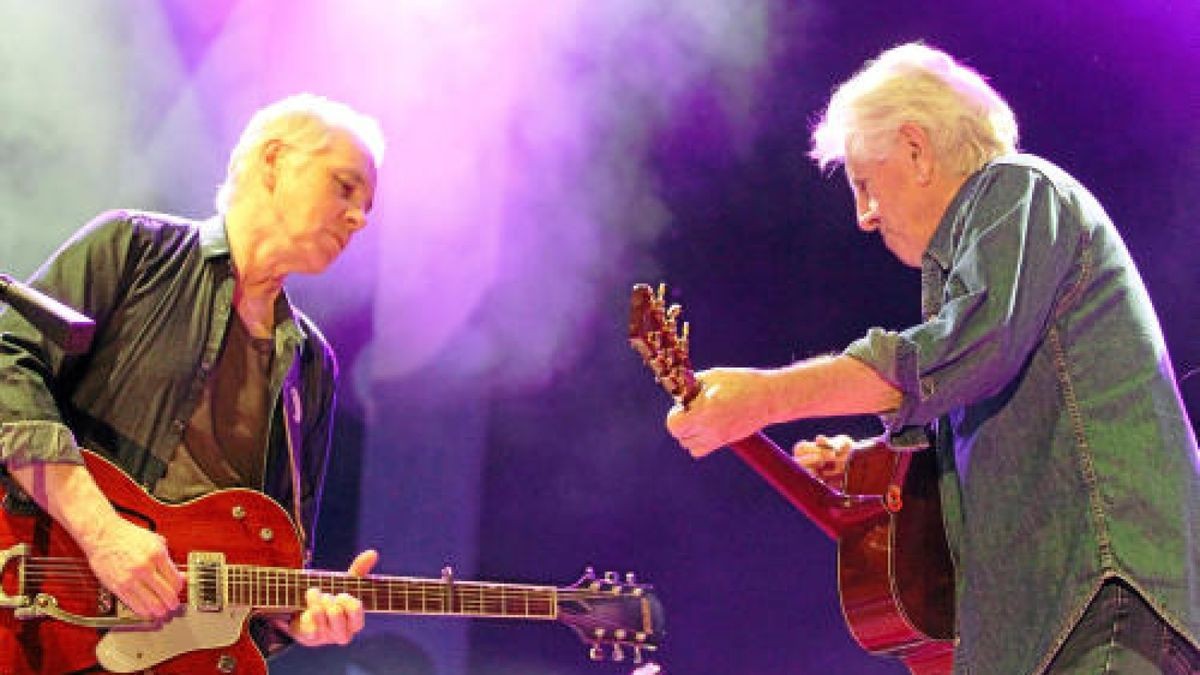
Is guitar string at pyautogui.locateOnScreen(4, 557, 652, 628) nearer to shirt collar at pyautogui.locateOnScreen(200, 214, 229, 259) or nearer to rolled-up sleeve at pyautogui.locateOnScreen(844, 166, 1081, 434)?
shirt collar at pyautogui.locateOnScreen(200, 214, 229, 259)

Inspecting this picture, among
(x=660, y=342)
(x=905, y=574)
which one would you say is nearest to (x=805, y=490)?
(x=905, y=574)

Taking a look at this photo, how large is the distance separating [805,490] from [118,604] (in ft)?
5.32

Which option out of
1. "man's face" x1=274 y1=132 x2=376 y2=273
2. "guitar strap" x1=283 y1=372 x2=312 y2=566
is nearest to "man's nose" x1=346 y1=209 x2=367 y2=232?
"man's face" x1=274 y1=132 x2=376 y2=273

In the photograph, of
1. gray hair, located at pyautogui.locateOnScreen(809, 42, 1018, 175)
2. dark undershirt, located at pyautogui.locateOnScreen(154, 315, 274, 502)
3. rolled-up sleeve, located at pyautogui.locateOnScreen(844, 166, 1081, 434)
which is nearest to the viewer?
rolled-up sleeve, located at pyautogui.locateOnScreen(844, 166, 1081, 434)

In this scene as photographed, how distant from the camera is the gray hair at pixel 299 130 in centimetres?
389

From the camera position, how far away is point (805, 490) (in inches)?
127

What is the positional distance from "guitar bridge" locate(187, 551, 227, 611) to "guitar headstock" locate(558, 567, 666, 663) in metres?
1.15

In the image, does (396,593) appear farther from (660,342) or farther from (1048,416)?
(1048,416)

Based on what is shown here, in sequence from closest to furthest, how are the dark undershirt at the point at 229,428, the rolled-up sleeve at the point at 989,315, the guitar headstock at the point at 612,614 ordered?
1. the rolled-up sleeve at the point at 989,315
2. the dark undershirt at the point at 229,428
3. the guitar headstock at the point at 612,614

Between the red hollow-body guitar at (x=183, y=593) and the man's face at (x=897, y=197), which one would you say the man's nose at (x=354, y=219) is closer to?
the red hollow-body guitar at (x=183, y=593)

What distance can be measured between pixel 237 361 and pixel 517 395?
5.72 ft

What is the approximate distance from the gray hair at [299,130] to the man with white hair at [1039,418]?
6.06ft

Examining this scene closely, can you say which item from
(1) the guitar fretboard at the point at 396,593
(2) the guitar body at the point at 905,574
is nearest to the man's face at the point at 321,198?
(1) the guitar fretboard at the point at 396,593

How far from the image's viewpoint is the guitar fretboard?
128 inches
